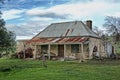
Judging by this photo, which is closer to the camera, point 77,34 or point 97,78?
point 97,78

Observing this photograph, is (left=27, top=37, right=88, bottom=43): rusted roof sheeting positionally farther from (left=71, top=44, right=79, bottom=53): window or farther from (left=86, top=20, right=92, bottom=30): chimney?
(left=86, top=20, right=92, bottom=30): chimney

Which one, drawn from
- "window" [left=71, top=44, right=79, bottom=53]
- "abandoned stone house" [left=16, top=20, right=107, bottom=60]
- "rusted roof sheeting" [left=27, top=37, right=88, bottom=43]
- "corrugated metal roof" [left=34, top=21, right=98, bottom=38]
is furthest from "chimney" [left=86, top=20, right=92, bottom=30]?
"rusted roof sheeting" [left=27, top=37, right=88, bottom=43]

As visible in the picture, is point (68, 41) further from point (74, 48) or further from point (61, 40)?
point (74, 48)

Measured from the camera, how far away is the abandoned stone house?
4331cm

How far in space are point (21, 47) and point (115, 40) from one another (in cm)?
1729

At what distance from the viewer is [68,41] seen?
138ft

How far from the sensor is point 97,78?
58.5 ft

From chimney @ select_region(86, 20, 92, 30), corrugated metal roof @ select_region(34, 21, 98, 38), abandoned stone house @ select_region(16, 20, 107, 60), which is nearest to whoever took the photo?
abandoned stone house @ select_region(16, 20, 107, 60)

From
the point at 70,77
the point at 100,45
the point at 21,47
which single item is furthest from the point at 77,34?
the point at 70,77

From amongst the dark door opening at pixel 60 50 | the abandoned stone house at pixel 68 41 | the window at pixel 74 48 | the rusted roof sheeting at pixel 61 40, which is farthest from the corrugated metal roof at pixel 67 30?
the dark door opening at pixel 60 50

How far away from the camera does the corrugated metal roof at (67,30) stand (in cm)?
4488

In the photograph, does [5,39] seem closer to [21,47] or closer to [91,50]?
[91,50]

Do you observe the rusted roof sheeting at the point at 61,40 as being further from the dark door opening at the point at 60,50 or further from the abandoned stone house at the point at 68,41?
the dark door opening at the point at 60,50

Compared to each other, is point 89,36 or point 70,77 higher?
point 89,36
